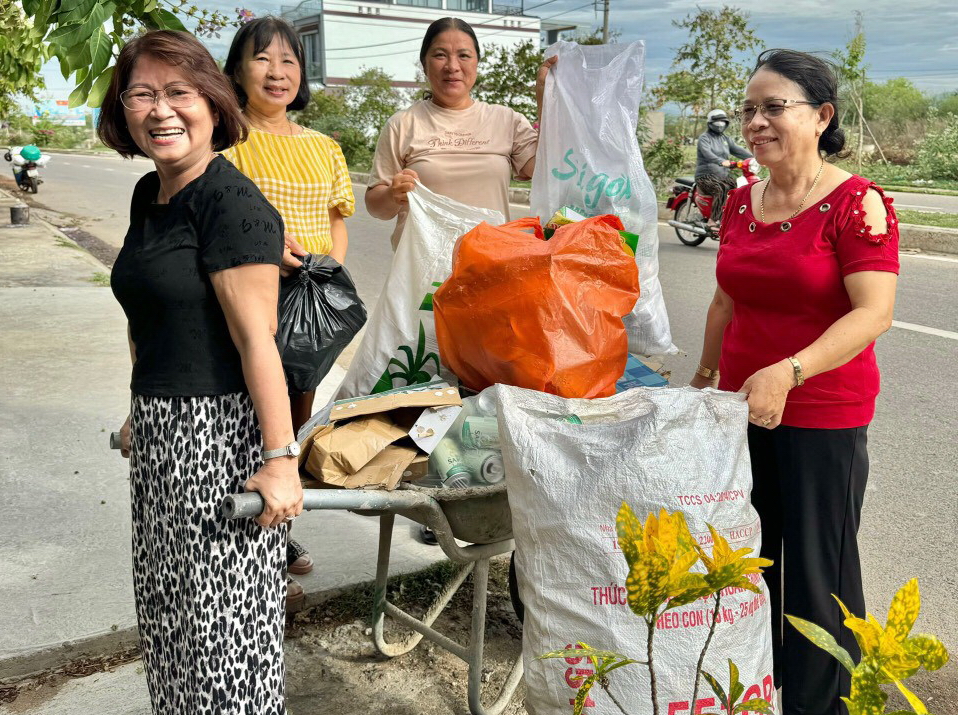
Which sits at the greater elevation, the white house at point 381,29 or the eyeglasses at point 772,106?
the white house at point 381,29

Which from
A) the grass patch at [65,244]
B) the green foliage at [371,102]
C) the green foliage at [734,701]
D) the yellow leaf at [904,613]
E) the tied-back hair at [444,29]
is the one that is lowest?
the grass patch at [65,244]

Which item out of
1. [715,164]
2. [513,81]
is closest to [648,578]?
[715,164]

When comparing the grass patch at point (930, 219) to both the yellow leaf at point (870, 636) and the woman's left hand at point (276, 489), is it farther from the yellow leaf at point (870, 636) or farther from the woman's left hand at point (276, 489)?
the yellow leaf at point (870, 636)

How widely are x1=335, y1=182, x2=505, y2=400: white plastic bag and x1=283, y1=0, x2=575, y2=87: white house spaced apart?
4824cm

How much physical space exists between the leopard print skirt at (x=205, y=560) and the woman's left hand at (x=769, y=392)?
3.22 feet

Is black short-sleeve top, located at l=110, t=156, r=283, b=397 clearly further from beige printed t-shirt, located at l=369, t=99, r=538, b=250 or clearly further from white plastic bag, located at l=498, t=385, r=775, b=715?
beige printed t-shirt, located at l=369, t=99, r=538, b=250

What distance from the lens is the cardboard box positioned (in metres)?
1.96

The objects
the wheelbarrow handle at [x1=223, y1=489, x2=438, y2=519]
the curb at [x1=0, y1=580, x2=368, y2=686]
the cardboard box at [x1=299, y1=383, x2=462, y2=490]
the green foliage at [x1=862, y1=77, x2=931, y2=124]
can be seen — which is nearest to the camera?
the wheelbarrow handle at [x1=223, y1=489, x2=438, y2=519]

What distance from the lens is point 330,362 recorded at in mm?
2746

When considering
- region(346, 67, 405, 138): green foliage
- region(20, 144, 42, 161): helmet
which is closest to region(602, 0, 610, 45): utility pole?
region(346, 67, 405, 138): green foliage

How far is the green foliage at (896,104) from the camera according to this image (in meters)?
23.7

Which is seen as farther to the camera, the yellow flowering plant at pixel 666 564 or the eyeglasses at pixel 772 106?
the eyeglasses at pixel 772 106

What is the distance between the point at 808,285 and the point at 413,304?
1163 millimetres

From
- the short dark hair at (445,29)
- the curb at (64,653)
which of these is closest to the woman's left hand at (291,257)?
the short dark hair at (445,29)
